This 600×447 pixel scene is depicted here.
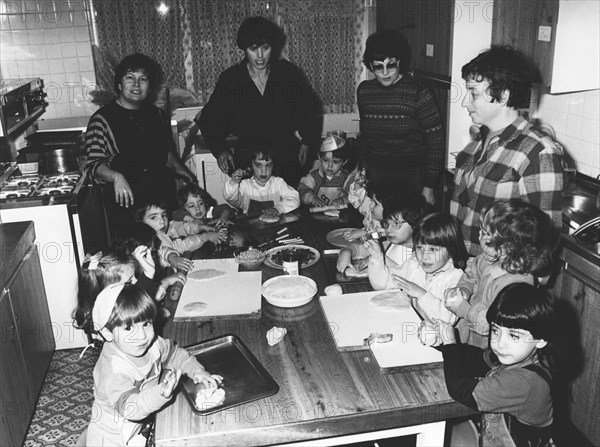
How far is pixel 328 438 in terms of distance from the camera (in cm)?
160

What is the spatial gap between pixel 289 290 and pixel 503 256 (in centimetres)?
77

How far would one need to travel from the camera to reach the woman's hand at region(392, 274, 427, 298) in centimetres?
207

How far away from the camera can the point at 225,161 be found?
148 inches

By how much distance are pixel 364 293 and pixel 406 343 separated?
0.37 m

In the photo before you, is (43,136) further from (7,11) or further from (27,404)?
(27,404)

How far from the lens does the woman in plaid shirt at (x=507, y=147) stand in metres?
2.18

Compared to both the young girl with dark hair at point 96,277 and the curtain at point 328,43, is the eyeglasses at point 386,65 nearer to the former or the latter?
the young girl with dark hair at point 96,277

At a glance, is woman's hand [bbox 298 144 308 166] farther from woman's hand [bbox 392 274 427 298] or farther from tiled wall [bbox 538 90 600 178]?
woman's hand [bbox 392 274 427 298]

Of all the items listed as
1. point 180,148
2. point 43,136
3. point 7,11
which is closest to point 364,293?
point 43,136

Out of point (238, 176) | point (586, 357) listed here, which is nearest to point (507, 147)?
point (586, 357)

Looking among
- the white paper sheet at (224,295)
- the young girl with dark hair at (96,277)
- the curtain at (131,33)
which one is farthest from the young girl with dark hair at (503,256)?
the curtain at (131,33)

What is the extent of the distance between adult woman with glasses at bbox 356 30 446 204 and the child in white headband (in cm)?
193

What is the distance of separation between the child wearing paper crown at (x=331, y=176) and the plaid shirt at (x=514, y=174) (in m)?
1.21

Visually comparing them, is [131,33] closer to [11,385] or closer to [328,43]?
[328,43]
